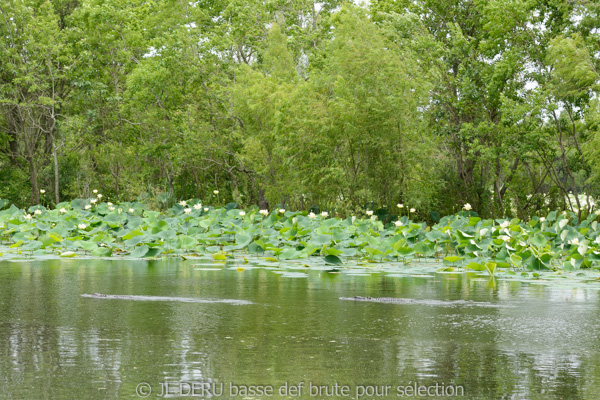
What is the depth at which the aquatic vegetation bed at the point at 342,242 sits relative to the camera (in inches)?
438

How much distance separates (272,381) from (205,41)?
24.1 metres

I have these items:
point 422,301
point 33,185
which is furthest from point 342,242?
point 33,185

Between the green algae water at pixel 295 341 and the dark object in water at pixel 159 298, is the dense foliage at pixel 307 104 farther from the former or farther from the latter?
the dark object in water at pixel 159 298

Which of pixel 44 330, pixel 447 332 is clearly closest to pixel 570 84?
pixel 447 332

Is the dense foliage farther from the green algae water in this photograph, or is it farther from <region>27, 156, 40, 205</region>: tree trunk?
the green algae water

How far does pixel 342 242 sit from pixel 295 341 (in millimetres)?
7137

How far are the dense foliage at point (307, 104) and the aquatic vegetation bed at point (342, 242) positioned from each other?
3694mm

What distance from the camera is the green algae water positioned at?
4238 millimetres

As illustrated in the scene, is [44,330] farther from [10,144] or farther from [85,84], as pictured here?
[10,144]

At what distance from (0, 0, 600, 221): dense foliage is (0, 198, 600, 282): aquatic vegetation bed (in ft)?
12.1

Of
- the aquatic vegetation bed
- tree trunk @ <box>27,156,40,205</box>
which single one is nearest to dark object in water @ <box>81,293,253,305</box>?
the aquatic vegetation bed

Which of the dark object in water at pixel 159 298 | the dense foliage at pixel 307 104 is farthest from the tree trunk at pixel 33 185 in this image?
the dark object in water at pixel 159 298

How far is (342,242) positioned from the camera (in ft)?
41.6

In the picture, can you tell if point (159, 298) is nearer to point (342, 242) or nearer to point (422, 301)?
point (422, 301)
